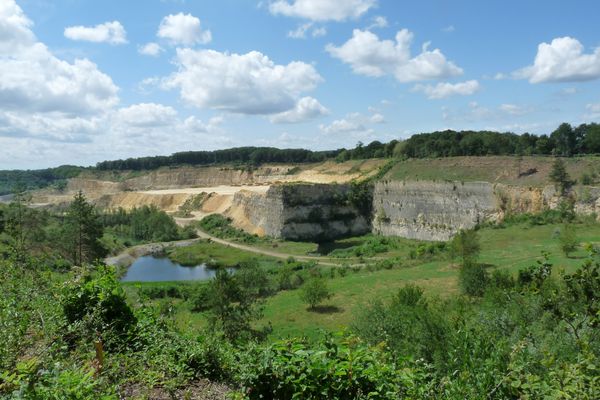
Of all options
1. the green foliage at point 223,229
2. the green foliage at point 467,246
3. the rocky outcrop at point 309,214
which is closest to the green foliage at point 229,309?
the green foliage at point 467,246

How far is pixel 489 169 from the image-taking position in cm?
5084

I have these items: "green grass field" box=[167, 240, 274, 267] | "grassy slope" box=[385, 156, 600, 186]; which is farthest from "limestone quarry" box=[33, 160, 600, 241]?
"green grass field" box=[167, 240, 274, 267]

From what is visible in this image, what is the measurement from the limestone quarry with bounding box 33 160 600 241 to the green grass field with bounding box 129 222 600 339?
6212mm

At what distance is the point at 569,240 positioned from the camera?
25562 millimetres

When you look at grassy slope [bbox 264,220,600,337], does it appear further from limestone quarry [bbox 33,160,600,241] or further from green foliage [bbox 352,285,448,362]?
limestone quarry [bbox 33,160,600,241]

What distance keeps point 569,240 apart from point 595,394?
24.9m

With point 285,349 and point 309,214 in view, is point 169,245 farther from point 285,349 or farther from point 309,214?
point 285,349

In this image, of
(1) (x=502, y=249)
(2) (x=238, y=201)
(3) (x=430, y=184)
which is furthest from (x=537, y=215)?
(2) (x=238, y=201)

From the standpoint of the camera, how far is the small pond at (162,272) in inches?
1827

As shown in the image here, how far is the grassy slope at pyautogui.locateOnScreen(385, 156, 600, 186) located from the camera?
42.9m

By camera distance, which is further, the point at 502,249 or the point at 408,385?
the point at 502,249

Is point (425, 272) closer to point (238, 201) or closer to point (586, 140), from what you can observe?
point (586, 140)

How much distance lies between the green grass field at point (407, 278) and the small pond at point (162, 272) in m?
13.8

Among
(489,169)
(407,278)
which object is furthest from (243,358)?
(489,169)
